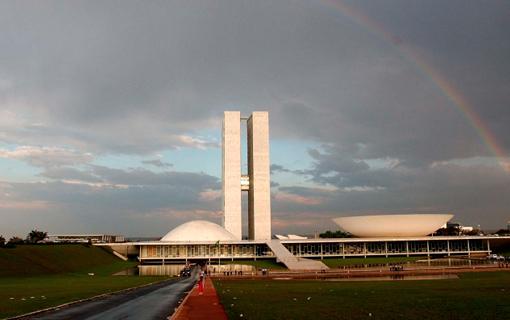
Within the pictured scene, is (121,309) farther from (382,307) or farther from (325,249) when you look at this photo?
(325,249)

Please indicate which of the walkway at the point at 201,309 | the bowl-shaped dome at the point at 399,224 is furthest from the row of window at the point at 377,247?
the walkway at the point at 201,309

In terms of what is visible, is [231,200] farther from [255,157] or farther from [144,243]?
[144,243]

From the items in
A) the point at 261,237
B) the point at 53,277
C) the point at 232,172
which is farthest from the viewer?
the point at 232,172

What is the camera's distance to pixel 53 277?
40.3 metres

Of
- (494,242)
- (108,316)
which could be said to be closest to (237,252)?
(494,242)

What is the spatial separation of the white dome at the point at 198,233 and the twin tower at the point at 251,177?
8212 mm

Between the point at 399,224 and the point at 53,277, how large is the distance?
189 feet

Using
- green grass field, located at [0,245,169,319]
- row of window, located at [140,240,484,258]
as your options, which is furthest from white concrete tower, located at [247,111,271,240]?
green grass field, located at [0,245,169,319]

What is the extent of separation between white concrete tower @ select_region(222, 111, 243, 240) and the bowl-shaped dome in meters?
23.0

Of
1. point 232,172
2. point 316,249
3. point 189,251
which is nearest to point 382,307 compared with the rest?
point 189,251

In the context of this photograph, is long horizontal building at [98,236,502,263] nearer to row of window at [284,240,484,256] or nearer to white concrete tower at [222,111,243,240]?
row of window at [284,240,484,256]

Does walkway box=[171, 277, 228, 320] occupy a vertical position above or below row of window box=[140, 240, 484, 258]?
above

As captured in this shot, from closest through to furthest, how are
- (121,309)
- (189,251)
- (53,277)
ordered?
(121,309), (53,277), (189,251)

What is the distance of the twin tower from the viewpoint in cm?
8750
